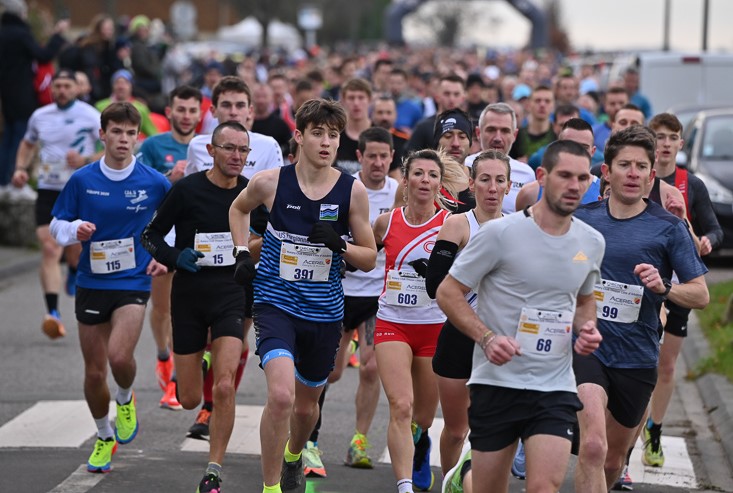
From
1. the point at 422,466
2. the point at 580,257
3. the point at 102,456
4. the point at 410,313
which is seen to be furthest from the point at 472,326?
the point at 102,456

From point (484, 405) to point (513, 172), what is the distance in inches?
142

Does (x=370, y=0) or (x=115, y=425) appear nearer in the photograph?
(x=115, y=425)

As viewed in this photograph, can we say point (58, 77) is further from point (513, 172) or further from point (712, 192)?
point (712, 192)

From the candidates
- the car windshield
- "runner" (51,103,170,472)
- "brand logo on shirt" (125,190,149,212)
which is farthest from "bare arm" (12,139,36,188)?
the car windshield

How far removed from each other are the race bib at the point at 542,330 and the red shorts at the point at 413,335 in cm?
188

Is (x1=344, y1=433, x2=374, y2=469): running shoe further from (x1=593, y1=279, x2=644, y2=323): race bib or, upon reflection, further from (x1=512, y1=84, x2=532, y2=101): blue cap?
(x1=512, y1=84, x2=532, y2=101): blue cap

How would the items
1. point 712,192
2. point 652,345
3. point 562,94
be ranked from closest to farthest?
1. point 652,345
2. point 562,94
3. point 712,192

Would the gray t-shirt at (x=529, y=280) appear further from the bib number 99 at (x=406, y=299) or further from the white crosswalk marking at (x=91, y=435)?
the white crosswalk marking at (x=91, y=435)

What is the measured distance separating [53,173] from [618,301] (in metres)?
7.37

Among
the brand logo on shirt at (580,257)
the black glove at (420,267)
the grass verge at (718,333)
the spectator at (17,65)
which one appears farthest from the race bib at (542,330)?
the spectator at (17,65)

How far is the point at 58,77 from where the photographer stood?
1302 centimetres

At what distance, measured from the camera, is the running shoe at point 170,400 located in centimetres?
1019

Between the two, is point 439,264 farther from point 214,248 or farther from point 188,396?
point 188,396

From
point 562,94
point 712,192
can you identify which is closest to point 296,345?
point 562,94
